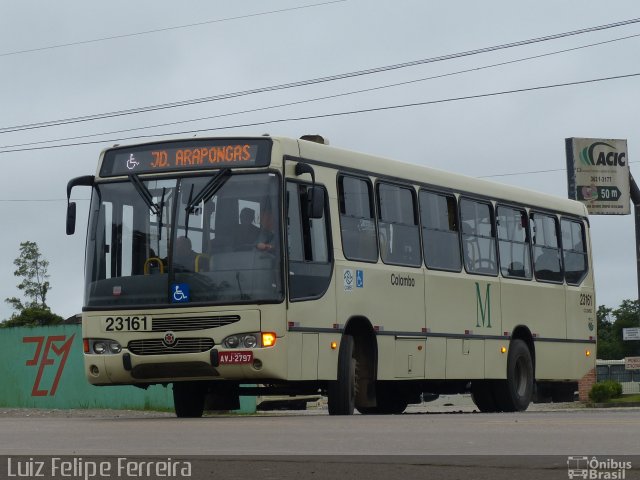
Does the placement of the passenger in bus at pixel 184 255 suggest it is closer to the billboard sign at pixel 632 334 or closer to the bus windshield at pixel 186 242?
the bus windshield at pixel 186 242

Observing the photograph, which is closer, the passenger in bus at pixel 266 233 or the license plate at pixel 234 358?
the license plate at pixel 234 358

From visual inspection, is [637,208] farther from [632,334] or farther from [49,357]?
[49,357]

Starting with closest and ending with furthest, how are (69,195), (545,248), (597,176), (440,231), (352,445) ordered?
(352,445), (69,195), (440,231), (545,248), (597,176)

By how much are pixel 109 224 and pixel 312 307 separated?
2.66m

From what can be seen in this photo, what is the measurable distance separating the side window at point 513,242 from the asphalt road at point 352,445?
7226 mm

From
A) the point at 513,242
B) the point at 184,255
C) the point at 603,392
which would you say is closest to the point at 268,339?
the point at 184,255

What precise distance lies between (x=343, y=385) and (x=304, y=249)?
1772 mm

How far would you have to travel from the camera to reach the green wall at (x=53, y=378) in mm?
31406

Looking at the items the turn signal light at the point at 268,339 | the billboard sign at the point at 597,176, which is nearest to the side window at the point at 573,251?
the turn signal light at the point at 268,339

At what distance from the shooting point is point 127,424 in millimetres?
16672

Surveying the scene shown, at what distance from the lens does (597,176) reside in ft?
195

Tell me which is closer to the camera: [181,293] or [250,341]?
[250,341]
